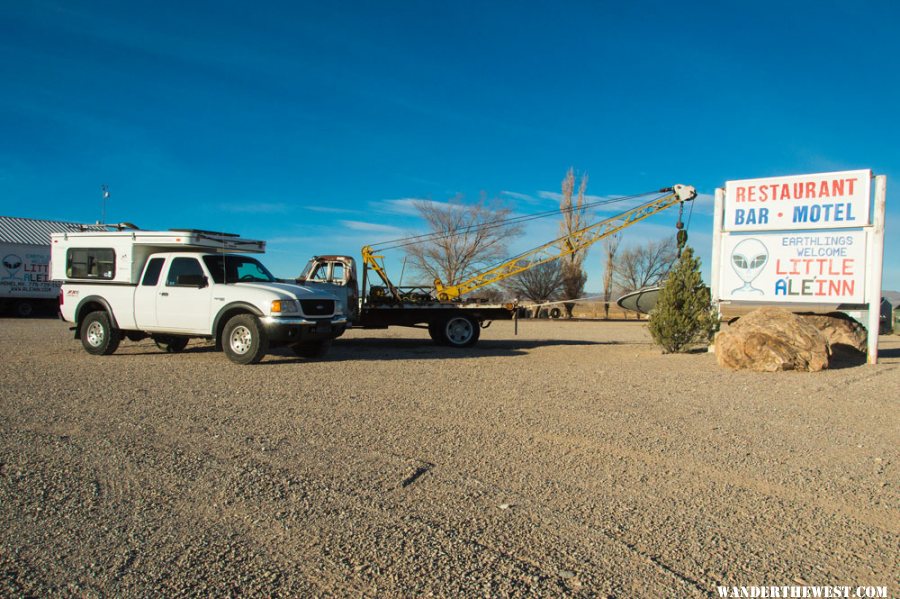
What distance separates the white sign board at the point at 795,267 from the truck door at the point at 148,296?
1161 cm

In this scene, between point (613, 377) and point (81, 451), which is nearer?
point (81, 451)

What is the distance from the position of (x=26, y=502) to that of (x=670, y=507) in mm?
3999

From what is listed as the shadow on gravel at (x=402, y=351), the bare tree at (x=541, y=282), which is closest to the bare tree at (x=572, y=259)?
the bare tree at (x=541, y=282)

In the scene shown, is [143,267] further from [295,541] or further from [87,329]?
[295,541]

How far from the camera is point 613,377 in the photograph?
9.91 m

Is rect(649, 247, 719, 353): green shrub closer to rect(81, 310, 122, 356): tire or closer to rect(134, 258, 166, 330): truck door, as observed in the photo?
rect(134, 258, 166, 330): truck door

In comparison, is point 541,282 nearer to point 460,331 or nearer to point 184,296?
point 460,331

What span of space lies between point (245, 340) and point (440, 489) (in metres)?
7.47

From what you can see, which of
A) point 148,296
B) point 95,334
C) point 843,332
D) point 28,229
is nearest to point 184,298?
point 148,296

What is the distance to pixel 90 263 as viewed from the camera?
1234 centimetres

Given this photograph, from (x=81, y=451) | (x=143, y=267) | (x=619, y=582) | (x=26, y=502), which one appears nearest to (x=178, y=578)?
(x=26, y=502)

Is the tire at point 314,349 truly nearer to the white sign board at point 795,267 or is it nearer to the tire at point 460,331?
the tire at point 460,331

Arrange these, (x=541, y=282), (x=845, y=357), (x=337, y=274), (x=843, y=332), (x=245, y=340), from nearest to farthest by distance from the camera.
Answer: (x=245, y=340), (x=845, y=357), (x=843, y=332), (x=337, y=274), (x=541, y=282)

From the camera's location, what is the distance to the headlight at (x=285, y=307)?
1066 cm
